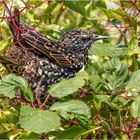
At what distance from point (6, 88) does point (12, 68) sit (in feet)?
2.66

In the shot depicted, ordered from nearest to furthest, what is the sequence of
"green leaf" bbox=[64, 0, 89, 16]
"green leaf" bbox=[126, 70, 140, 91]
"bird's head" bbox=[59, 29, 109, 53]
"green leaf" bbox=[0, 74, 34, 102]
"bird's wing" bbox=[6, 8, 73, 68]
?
"green leaf" bbox=[0, 74, 34, 102], "green leaf" bbox=[126, 70, 140, 91], "bird's wing" bbox=[6, 8, 73, 68], "bird's head" bbox=[59, 29, 109, 53], "green leaf" bbox=[64, 0, 89, 16]

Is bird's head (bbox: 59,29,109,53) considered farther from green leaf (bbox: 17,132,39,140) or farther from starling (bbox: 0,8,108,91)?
green leaf (bbox: 17,132,39,140)

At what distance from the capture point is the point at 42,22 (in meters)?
4.86

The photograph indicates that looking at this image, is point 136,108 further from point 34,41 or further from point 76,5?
point 76,5

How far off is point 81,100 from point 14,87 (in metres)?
0.59

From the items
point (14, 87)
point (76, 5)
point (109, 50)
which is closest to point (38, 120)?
point (14, 87)

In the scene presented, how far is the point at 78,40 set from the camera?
476 cm

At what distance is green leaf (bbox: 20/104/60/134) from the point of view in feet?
10.4

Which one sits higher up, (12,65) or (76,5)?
(76,5)

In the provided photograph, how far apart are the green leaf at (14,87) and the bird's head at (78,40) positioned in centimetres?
122

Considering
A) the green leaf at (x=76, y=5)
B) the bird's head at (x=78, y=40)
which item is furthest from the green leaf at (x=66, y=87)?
the green leaf at (x=76, y=5)

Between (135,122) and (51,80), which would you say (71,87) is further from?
(51,80)

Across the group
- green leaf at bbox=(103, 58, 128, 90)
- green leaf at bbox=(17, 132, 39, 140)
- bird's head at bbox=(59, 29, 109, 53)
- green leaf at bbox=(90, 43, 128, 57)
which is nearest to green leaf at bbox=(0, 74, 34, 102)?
green leaf at bbox=(17, 132, 39, 140)

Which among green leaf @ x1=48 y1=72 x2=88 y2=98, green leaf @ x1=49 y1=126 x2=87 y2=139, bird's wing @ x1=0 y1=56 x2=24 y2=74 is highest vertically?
bird's wing @ x1=0 y1=56 x2=24 y2=74
